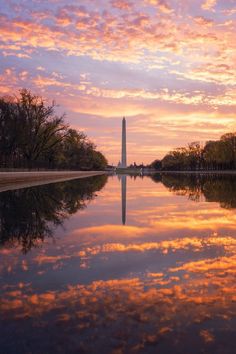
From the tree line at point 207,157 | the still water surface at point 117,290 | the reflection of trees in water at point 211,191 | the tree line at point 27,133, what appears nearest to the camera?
the still water surface at point 117,290

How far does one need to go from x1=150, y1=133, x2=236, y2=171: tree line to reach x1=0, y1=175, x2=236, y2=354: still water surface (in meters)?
112

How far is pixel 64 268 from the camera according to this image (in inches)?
282

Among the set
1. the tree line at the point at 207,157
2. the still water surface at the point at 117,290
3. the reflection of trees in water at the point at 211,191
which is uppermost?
the tree line at the point at 207,157

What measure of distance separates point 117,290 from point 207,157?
5013 inches

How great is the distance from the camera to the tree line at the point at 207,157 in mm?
120062

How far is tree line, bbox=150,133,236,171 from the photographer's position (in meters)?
120

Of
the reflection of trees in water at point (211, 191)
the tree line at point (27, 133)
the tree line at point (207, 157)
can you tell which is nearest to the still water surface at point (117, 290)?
the reflection of trees in water at point (211, 191)

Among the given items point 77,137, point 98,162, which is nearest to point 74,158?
point 77,137

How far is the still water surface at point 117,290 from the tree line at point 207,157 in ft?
367

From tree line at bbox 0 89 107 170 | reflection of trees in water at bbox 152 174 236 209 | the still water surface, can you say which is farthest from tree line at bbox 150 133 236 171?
the still water surface

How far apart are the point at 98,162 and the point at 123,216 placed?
444 feet

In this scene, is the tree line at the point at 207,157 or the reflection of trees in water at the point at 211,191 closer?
the reflection of trees in water at the point at 211,191

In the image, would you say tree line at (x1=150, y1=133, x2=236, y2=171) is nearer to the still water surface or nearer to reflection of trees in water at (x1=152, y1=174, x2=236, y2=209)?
reflection of trees in water at (x1=152, y1=174, x2=236, y2=209)

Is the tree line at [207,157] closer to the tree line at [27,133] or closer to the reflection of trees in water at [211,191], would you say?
the tree line at [27,133]
